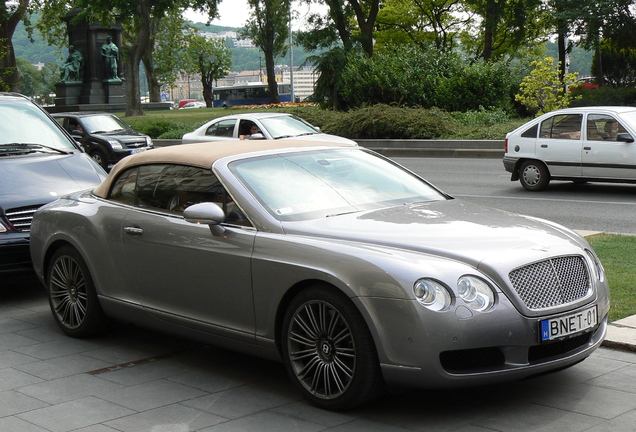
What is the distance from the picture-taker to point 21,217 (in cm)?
820

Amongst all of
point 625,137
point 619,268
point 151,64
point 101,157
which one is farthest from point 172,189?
point 151,64

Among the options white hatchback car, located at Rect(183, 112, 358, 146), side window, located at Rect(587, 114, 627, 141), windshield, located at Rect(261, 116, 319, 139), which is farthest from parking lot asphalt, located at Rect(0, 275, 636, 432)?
windshield, located at Rect(261, 116, 319, 139)

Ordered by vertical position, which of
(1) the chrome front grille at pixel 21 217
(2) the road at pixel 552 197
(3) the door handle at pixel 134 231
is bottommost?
(2) the road at pixel 552 197

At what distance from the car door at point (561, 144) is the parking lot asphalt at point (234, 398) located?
9.84 metres

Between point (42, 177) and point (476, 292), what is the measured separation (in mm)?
5491

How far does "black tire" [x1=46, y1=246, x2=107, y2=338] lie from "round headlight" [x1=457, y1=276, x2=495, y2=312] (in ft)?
10.2

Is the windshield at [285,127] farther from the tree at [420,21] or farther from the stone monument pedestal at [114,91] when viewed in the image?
Answer: the tree at [420,21]

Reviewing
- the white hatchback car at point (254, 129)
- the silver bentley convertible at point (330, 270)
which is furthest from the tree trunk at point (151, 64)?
the silver bentley convertible at point (330, 270)

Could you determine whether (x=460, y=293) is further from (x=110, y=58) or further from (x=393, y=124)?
(x=110, y=58)

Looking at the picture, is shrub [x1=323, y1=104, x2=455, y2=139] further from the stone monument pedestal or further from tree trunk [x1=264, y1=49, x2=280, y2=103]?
tree trunk [x1=264, y1=49, x2=280, y2=103]

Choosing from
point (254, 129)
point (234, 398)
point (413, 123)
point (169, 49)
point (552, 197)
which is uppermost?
point (169, 49)

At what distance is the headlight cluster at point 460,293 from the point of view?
443 cm

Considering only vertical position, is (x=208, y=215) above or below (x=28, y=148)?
below

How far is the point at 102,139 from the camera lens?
24.2 m
